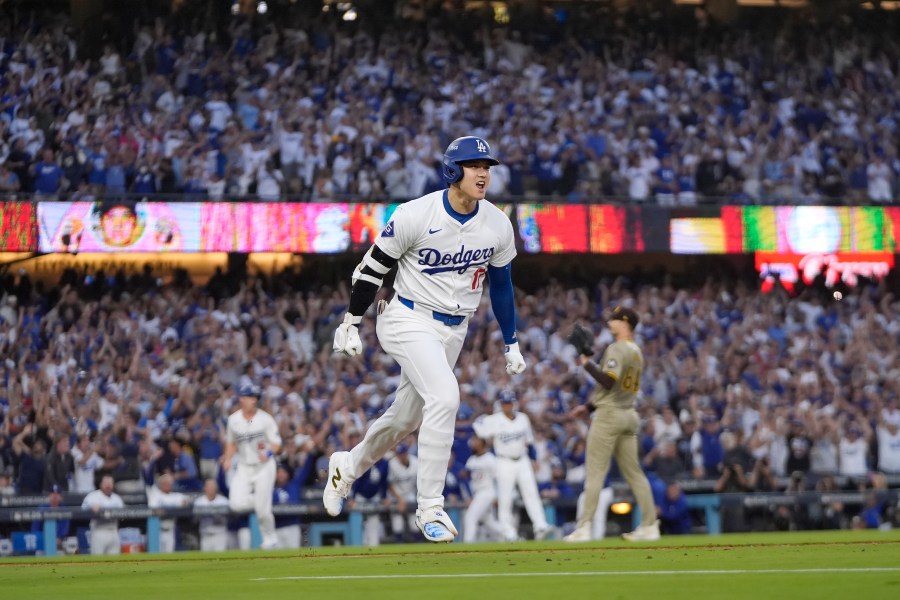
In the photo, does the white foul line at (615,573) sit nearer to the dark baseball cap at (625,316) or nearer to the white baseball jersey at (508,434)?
the dark baseball cap at (625,316)

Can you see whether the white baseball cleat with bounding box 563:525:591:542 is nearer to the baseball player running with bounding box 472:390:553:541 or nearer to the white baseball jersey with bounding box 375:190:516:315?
the baseball player running with bounding box 472:390:553:541

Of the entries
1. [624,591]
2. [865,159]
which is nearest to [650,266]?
[865,159]

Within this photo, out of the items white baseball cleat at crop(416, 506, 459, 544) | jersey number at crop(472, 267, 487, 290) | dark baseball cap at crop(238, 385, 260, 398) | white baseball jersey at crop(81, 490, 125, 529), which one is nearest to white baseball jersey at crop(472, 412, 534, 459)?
dark baseball cap at crop(238, 385, 260, 398)

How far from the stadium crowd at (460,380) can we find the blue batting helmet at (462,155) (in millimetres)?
8112

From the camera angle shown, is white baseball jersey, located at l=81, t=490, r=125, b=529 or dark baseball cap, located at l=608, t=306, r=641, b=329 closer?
dark baseball cap, located at l=608, t=306, r=641, b=329

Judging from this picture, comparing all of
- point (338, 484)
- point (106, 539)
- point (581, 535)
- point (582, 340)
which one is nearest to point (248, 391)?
point (106, 539)

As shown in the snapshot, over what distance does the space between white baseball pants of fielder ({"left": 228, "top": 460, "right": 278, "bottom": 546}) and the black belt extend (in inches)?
263

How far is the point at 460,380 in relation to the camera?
20.3m

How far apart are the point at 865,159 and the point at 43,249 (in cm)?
1414

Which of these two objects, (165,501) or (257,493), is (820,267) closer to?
(165,501)

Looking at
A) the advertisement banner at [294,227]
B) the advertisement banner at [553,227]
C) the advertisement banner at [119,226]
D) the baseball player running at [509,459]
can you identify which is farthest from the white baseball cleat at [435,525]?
the advertisement banner at [553,227]

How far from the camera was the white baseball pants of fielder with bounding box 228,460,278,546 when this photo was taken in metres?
15.0

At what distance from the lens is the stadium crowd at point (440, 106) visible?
2292cm

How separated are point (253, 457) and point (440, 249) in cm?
705
